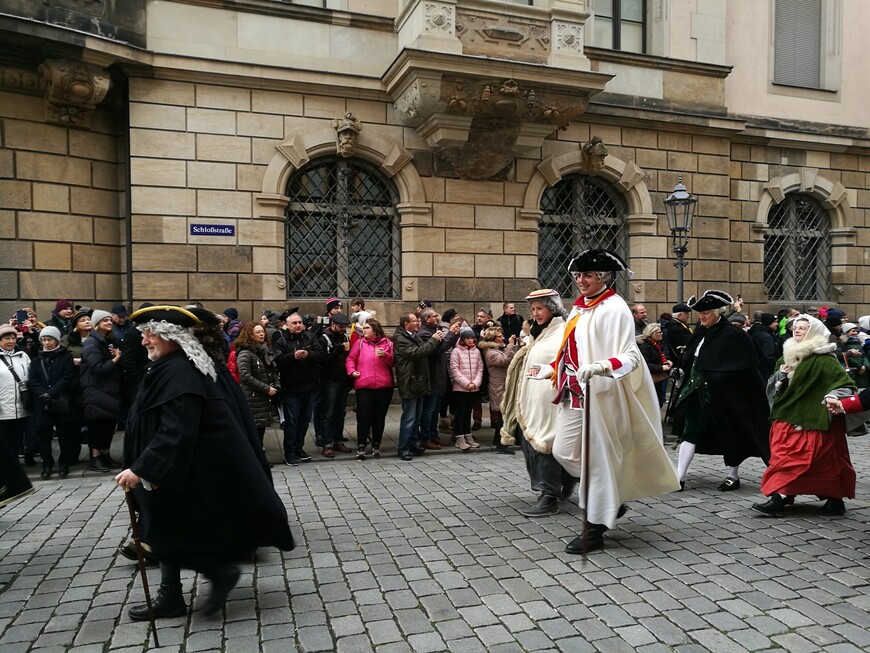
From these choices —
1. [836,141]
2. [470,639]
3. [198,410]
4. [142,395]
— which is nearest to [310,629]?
[470,639]

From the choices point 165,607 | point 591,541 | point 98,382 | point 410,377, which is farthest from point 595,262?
point 98,382

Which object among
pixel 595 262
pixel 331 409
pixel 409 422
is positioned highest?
pixel 595 262

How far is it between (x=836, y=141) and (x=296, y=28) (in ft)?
40.4

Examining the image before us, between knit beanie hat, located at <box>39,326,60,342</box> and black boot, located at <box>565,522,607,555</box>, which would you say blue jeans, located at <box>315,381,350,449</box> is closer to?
knit beanie hat, located at <box>39,326,60,342</box>

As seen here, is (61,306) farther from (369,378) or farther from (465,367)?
(465,367)

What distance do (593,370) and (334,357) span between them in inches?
185

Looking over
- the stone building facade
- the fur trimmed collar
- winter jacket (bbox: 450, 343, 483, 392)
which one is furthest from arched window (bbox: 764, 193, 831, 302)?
the fur trimmed collar

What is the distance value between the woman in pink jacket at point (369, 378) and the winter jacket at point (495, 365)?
1.42 m

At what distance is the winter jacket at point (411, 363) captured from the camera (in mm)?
8844

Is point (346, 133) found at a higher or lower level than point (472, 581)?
higher

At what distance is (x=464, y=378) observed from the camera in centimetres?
939

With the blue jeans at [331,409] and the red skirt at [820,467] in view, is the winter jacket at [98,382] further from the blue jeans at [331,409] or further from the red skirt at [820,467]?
the red skirt at [820,467]

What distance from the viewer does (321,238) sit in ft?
41.8

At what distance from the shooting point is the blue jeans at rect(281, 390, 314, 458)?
861 cm
